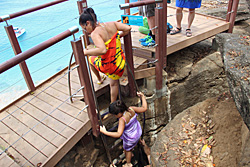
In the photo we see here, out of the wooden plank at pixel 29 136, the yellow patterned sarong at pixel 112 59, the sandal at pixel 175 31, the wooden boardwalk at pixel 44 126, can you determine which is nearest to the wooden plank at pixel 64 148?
the wooden boardwalk at pixel 44 126

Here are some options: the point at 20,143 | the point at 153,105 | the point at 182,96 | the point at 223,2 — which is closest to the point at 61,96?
the point at 20,143

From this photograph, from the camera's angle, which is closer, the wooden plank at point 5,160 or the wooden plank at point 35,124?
the wooden plank at point 5,160

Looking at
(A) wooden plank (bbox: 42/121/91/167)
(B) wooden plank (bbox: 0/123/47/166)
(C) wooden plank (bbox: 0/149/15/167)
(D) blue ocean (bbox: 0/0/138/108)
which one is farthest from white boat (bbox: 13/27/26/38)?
(A) wooden plank (bbox: 42/121/91/167)

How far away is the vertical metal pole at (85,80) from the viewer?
7.64 feet

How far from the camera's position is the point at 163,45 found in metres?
3.73

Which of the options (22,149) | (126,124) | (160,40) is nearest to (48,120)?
(22,149)

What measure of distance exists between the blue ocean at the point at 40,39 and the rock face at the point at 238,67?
2.39 metres

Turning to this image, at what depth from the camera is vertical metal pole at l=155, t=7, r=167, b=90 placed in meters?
3.39

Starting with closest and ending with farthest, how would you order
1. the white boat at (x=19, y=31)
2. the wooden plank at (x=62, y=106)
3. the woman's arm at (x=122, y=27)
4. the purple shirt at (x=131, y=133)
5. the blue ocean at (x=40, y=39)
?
1. the woman's arm at (x=122, y=27)
2. the wooden plank at (x=62, y=106)
3. the purple shirt at (x=131, y=133)
4. the blue ocean at (x=40, y=39)
5. the white boat at (x=19, y=31)

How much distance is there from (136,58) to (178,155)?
2.06 meters

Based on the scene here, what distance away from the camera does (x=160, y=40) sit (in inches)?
142

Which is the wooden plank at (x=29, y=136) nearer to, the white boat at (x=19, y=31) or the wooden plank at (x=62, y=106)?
the wooden plank at (x=62, y=106)

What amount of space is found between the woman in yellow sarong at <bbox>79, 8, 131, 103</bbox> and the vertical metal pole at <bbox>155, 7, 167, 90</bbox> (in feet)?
2.26

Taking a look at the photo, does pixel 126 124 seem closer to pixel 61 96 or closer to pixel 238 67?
pixel 61 96
